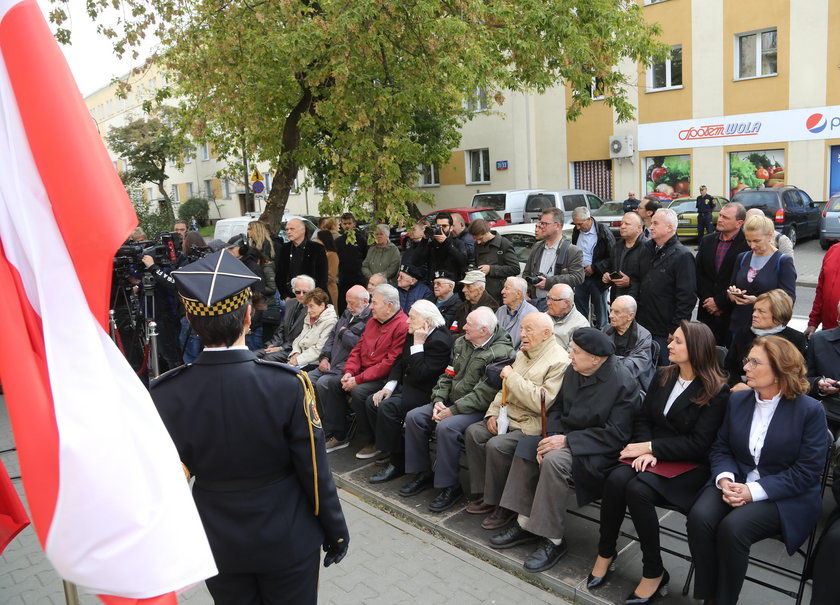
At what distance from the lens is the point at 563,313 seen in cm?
620

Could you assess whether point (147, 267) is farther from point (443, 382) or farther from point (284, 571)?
point (284, 571)

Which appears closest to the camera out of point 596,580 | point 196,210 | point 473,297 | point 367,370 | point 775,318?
point 596,580

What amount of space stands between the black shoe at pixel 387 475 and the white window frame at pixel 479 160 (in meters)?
25.9

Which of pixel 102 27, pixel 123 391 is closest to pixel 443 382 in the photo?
pixel 123 391

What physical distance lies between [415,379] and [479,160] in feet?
86.4

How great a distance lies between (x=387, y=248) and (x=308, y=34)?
3.13 m

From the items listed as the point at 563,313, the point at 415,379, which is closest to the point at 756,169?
the point at 563,313

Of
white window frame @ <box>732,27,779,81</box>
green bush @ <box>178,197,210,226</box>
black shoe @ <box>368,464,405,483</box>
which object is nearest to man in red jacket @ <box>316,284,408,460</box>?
black shoe @ <box>368,464,405,483</box>

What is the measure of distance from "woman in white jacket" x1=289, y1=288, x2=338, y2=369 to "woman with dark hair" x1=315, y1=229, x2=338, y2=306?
2373 mm

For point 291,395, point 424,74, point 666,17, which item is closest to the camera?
point 291,395

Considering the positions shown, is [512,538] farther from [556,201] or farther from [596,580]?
[556,201]

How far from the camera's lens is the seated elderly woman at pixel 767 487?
3.78 m

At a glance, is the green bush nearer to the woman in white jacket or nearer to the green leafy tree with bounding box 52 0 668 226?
the green leafy tree with bounding box 52 0 668 226

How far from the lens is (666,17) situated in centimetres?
2500
